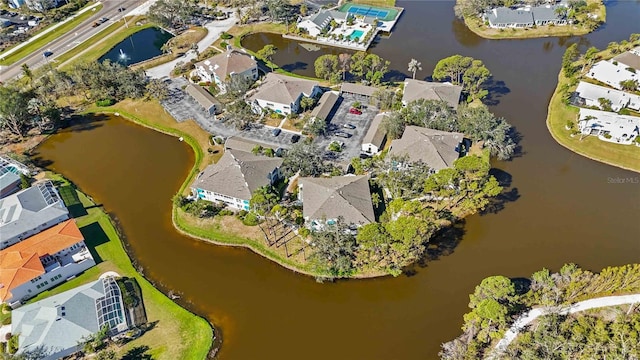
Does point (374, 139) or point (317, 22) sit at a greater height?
point (317, 22)

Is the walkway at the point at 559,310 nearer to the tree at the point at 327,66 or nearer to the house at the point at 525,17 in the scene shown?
the tree at the point at 327,66

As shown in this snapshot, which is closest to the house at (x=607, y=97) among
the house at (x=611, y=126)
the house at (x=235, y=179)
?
the house at (x=611, y=126)

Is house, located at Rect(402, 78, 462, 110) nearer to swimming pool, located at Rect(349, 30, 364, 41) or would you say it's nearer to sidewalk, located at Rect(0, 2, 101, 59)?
swimming pool, located at Rect(349, 30, 364, 41)

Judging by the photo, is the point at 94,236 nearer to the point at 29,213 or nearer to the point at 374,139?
the point at 29,213

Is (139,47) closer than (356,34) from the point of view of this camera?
Yes

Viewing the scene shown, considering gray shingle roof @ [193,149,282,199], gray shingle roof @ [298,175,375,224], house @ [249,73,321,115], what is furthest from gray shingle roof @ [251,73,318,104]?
gray shingle roof @ [298,175,375,224]

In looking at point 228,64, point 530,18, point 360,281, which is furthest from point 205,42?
point 530,18

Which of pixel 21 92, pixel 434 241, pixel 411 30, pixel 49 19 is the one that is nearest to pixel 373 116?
pixel 434 241
